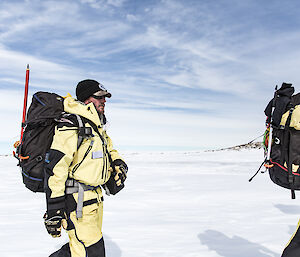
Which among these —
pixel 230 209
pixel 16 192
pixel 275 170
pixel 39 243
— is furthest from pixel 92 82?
pixel 16 192

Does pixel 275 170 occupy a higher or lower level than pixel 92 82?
lower

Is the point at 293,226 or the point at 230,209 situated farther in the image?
the point at 230,209

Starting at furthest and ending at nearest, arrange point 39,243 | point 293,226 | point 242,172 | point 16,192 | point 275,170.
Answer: point 242,172, point 16,192, point 293,226, point 39,243, point 275,170

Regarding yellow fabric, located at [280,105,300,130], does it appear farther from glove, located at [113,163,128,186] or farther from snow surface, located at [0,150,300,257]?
snow surface, located at [0,150,300,257]

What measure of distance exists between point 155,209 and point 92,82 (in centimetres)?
495

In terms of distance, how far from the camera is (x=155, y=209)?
25.0ft

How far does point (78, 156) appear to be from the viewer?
10.2 feet

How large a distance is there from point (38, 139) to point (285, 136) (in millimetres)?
2580

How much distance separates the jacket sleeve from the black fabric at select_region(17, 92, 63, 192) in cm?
14

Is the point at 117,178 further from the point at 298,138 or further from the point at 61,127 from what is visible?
the point at 298,138

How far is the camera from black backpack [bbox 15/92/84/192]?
10.1ft

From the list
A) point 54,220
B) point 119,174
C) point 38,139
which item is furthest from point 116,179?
point 38,139

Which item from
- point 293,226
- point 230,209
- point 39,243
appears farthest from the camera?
point 230,209

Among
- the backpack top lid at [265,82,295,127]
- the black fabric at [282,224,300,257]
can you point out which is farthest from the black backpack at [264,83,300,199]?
the black fabric at [282,224,300,257]
